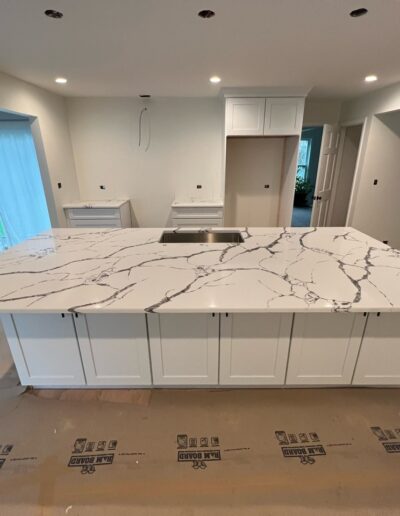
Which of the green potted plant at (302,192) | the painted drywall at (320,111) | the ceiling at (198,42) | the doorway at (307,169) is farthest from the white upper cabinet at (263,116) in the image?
the green potted plant at (302,192)

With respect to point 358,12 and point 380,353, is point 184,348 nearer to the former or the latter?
point 380,353

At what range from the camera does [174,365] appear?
1618 mm

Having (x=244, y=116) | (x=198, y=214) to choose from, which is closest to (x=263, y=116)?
(x=244, y=116)

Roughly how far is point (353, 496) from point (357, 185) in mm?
3776

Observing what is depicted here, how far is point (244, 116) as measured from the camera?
11.2 feet

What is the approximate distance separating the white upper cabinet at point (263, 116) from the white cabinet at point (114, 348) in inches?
115

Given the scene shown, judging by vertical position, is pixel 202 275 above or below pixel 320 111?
below

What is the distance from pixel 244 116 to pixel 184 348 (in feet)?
10.0

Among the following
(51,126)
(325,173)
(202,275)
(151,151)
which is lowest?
(202,275)

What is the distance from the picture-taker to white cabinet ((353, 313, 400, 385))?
149cm

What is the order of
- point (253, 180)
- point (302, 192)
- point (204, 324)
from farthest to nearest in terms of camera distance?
point (302, 192) < point (253, 180) < point (204, 324)

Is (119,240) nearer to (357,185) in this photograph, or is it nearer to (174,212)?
(174,212)

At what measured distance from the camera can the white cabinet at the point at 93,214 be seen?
3748 millimetres

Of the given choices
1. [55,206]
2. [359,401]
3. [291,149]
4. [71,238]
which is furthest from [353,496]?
[55,206]
